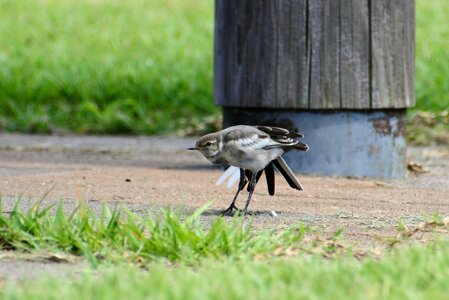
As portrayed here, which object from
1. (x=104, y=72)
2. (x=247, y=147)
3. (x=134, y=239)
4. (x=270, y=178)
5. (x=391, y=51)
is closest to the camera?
(x=134, y=239)

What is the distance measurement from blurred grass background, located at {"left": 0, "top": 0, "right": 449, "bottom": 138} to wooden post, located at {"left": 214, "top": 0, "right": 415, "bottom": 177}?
8.66 feet

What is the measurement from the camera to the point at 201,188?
6613 millimetres

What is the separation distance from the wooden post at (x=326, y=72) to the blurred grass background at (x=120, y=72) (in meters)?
2.64

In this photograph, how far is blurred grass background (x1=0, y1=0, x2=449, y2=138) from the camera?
1044 cm

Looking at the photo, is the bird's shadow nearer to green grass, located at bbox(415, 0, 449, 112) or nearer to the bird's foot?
the bird's foot

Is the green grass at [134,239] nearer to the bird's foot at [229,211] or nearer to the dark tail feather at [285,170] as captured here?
the bird's foot at [229,211]

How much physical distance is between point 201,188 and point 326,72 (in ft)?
4.05

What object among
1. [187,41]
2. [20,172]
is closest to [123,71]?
[187,41]

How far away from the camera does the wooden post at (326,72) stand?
23.1ft

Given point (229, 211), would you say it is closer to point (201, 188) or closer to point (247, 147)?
point (247, 147)

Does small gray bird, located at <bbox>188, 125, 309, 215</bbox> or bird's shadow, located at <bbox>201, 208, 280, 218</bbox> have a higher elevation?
small gray bird, located at <bbox>188, 125, 309, 215</bbox>

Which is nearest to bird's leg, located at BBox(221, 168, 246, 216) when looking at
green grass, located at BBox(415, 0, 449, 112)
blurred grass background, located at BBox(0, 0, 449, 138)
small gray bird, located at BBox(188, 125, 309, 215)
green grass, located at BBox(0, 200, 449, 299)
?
small gray bird, located at BBox(188, 125, 309, 215)

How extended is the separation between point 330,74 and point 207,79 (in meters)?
4.31

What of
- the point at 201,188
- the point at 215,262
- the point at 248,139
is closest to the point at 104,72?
the point at 201,188
